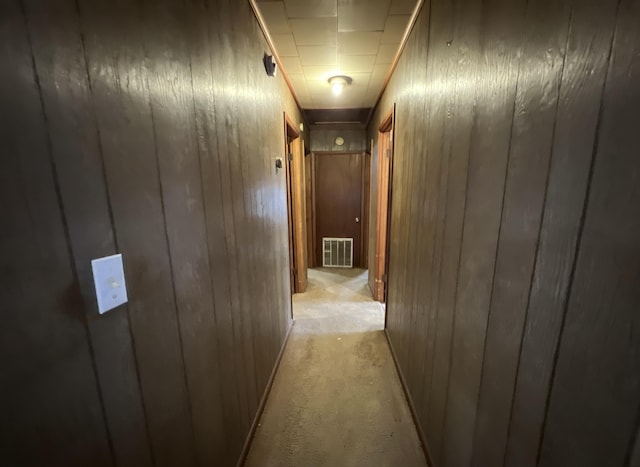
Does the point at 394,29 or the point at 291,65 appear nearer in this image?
the point at 394,29

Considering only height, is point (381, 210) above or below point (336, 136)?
below

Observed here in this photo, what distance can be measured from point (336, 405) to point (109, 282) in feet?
5.31

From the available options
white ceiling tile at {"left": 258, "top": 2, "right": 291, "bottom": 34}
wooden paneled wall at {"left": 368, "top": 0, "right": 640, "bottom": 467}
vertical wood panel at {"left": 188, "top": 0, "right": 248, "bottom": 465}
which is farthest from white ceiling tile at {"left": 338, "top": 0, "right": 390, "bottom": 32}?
vertical wood panel at {"left": 188, "top": 0, "right": 248, "bottom": 465}

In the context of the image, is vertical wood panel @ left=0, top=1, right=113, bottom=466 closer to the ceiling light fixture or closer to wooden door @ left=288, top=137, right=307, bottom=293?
the ceiling light fixture

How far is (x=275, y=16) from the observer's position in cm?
153

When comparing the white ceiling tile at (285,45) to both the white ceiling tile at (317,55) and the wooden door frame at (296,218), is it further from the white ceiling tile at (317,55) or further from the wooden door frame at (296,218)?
the wooden door frame at (296,218)

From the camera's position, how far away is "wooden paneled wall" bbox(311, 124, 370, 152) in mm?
4168

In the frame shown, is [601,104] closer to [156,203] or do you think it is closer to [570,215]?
[570,215]

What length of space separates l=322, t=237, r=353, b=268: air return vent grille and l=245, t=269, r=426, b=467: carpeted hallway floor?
188 cm

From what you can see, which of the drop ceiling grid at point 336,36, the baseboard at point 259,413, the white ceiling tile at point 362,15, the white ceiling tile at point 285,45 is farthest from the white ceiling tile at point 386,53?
the baseboard at point 259,413

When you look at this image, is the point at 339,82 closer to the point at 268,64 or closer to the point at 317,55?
the point at 317,55

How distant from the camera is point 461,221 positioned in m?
0.98

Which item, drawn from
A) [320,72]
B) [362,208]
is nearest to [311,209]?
[362,208]

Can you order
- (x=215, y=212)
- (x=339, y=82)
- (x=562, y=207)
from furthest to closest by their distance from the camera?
(x=339, y=82)
(x=215, y=212)
(x=562, y=207)
